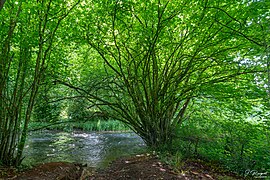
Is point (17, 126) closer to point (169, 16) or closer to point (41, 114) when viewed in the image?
point (41, 114)

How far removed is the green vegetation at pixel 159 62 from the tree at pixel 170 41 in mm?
26

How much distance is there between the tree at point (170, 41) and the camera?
12.4 feet

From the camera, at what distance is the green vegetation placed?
3.71 meters

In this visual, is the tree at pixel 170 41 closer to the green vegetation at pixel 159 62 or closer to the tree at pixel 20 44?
the green vegetation at pixel 159 62

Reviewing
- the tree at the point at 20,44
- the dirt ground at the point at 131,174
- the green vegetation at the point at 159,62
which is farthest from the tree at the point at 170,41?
the dirt ground at the point at 131,174

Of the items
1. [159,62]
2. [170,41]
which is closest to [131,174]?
[170,41]

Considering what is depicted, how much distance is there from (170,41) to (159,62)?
111 centimetres

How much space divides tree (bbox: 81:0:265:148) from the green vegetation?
26mm

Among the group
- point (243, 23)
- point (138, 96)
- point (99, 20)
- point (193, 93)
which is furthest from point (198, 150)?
point (99, 20)

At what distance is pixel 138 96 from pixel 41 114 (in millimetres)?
2985

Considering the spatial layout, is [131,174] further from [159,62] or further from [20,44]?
[159,62]

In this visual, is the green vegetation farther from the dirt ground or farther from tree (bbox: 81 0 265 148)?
the dirt ground

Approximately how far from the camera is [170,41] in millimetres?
4945

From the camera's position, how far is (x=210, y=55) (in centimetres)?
458
